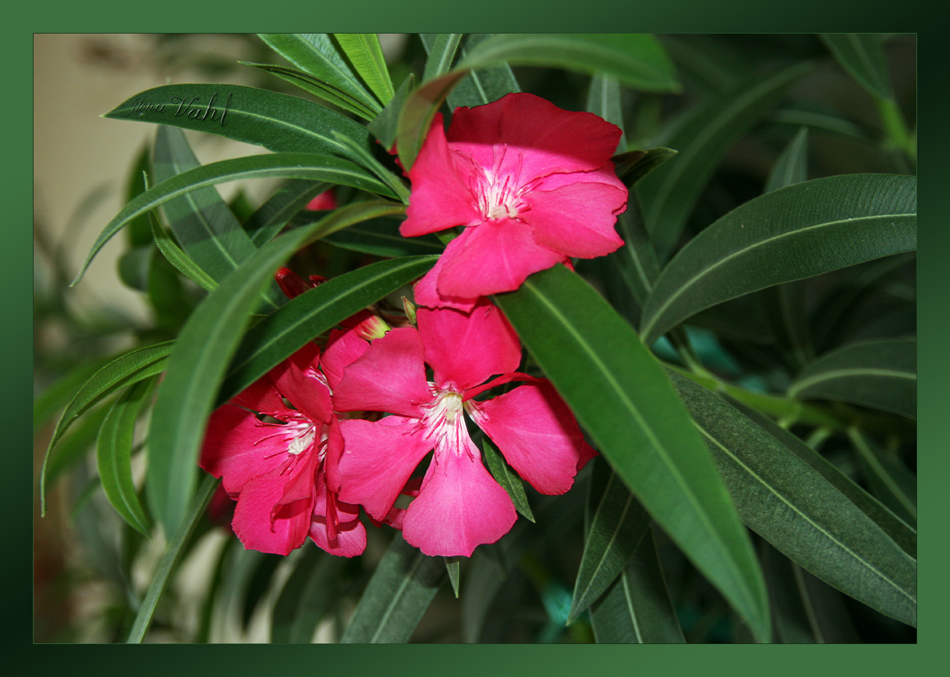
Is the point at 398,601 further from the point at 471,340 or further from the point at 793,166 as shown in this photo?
the point at 793,166

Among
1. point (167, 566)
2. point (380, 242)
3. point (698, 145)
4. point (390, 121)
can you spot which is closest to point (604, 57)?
point (390, 121)

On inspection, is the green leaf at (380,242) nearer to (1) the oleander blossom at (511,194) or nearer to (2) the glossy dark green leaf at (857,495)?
(1) the oleander blossom at (511,194)

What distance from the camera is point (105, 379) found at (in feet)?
1.95

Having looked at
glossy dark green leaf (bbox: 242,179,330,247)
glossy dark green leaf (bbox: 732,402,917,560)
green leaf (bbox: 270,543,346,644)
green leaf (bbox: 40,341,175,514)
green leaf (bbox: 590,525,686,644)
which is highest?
glossy dark green leaf (bbox: 242,179,330,247)

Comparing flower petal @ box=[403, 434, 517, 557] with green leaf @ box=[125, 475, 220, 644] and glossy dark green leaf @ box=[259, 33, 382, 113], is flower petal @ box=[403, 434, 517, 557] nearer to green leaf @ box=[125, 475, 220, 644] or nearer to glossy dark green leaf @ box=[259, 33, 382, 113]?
green leaf @ box=[125, 475, 220, 644]

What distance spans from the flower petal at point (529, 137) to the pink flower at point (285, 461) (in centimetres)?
26

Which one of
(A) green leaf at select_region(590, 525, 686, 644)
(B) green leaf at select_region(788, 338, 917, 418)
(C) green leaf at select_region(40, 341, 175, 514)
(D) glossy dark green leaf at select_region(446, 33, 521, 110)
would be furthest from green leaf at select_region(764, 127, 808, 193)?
(C) green leaf at select_region(40, 341, 175, 514)

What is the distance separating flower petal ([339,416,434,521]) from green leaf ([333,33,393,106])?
1.11 ft

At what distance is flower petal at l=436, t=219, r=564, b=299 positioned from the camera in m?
0.49

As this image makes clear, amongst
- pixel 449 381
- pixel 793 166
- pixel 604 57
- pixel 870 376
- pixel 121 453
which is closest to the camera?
pixel 604 57

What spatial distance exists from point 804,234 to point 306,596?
42.0 inches

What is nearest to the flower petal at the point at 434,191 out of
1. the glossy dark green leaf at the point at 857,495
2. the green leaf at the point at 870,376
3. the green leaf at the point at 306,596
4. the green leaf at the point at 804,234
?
the green leaf at the point at 804,234

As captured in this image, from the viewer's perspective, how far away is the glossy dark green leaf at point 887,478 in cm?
101
